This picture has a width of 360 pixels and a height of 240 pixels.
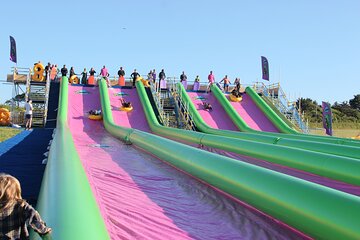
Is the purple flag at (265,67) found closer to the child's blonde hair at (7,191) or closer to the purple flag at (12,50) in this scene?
the purple flag at (12,50)

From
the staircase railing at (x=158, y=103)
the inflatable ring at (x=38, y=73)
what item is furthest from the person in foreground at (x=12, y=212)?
the inflatable ring at (x=38, y=73)

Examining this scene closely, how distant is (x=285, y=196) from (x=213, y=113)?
1034cm

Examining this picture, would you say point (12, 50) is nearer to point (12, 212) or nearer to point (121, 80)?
point (121, 80)

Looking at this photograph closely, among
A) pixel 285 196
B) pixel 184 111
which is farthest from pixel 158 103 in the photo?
pixel 285 196

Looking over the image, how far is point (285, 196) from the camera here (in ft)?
7.79

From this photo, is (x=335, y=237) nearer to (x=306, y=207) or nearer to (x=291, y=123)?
(x=306, y=207)

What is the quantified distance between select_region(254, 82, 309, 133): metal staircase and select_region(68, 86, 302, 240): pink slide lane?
9.39m

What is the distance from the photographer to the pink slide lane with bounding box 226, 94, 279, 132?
1195 centimetres

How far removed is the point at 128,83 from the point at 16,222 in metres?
14.1

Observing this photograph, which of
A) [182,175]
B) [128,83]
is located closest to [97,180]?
[182,175]

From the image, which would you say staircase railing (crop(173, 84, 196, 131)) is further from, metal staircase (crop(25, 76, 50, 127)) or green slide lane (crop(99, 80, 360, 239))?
green slide lane (crop(99, 80, 360, 239))

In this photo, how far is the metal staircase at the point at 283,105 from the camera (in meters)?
13.2

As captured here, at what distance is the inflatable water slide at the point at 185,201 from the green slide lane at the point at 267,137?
176 centimetres

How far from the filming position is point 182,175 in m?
4.18
